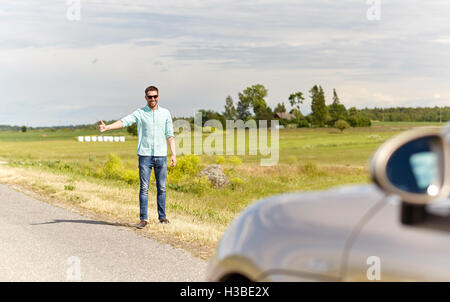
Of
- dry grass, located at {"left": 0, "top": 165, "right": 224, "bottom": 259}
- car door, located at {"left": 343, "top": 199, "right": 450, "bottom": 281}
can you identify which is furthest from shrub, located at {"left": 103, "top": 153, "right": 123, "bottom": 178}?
car door, located at {"left": 343, "top": 199, "right": 450, "bottom": 281}

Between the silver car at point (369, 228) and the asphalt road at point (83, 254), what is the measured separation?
3.96m

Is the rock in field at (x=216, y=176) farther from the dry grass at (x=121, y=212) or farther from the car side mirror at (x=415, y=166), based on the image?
the car side mirror at (x=415, y=166)

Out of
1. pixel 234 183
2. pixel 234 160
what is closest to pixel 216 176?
pixel 234 183

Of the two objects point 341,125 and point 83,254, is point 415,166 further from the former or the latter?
point 341,125

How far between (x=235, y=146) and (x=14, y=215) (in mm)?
95072

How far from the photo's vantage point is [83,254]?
8211mm

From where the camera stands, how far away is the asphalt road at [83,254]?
700 cm

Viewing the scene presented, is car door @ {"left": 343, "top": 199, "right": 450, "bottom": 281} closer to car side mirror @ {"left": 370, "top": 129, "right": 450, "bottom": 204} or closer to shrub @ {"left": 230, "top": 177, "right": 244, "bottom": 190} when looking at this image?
car side mirror @ {"left": 370, "top": 129, "right": 450, "bottom": 204}

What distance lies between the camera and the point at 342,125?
5389 inches

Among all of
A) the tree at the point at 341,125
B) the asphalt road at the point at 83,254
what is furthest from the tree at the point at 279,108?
the asphalt road at the point at 83,254

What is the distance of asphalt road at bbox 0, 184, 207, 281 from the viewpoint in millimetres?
7004
